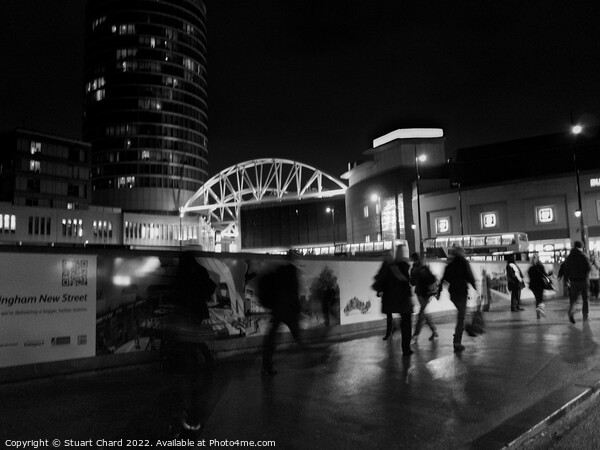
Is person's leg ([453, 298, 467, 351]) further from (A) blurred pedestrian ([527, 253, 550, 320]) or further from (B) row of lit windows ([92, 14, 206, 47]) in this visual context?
(B) row of lit windows ([92, 14, 206, 47])

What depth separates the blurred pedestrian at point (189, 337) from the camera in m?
4.45

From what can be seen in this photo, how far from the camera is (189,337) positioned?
4.66 meters

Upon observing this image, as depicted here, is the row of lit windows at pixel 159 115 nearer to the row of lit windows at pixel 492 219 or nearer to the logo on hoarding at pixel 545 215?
the row of lit windows at pixel 492 219

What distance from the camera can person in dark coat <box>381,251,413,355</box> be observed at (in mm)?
8516

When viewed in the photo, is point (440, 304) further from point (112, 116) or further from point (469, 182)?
point (112, 116)

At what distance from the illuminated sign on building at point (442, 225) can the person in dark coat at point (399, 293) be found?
2395 inches

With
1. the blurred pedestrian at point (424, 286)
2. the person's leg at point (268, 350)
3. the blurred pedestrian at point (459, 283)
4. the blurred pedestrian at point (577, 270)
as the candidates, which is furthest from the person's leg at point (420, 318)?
the person's leg at point (268, 350)

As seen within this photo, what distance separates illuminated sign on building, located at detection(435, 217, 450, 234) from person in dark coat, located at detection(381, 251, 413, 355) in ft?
200

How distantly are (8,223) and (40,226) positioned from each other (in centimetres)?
467

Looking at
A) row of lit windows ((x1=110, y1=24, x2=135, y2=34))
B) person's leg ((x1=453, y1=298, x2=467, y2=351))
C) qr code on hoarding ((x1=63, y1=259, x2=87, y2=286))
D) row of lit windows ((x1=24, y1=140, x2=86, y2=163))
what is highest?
row of lit windows ((x1=110, y1=24, x2=135, y2=34))

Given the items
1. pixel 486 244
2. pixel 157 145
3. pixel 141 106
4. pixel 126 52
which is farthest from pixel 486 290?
pixel 126 52

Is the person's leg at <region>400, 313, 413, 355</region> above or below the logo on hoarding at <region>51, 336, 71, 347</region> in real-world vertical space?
below

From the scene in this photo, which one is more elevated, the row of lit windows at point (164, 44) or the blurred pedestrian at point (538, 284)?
the row of lit windows at point (164, 44)
